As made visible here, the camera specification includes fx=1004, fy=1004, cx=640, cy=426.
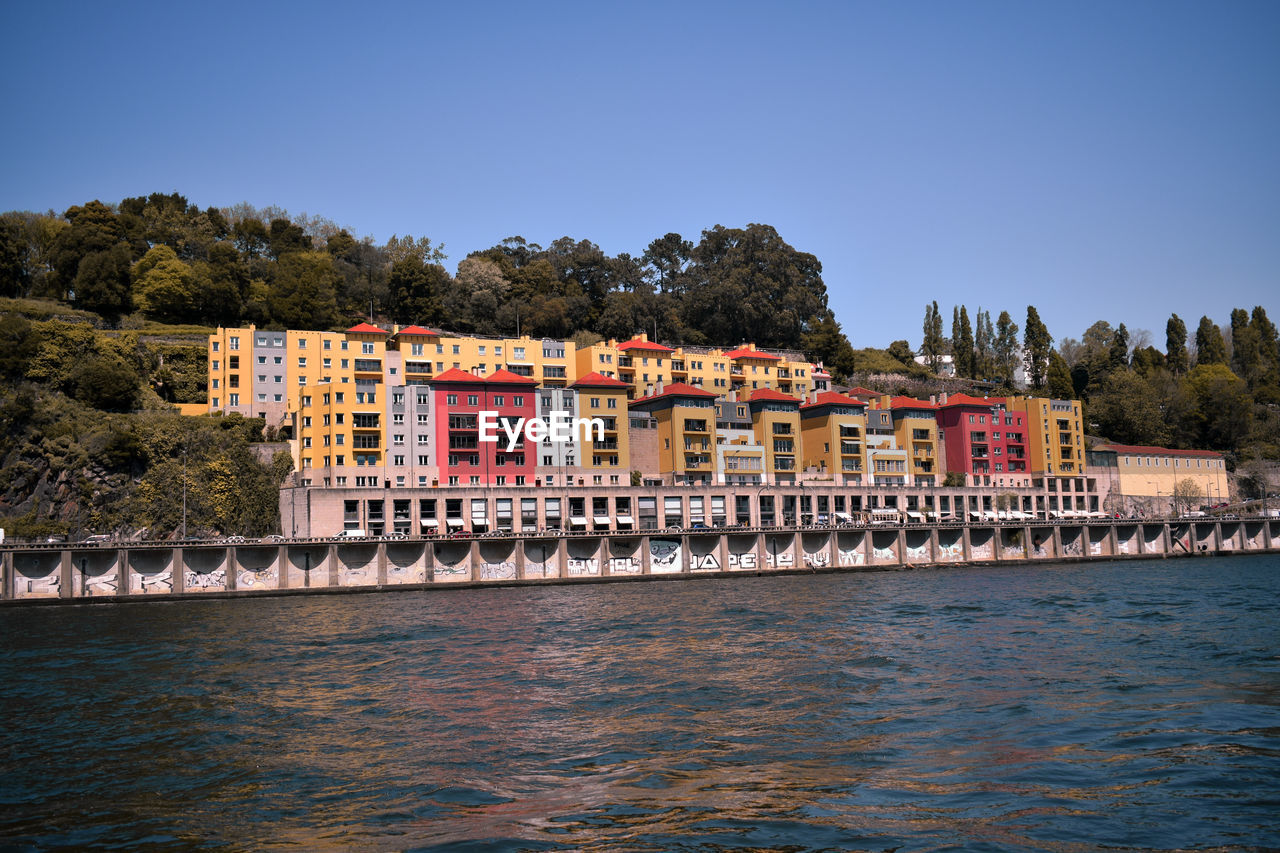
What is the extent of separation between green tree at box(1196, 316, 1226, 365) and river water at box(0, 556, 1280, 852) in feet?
368

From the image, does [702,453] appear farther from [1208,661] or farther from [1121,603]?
[1208,661]

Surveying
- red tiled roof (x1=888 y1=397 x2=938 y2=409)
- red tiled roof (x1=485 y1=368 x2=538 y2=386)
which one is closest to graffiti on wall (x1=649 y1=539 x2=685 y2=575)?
red tiled roof (x1=485 y1=368 x2=538 y2=386)

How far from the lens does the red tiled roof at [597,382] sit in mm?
97250

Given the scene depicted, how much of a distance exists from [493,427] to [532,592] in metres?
31.6

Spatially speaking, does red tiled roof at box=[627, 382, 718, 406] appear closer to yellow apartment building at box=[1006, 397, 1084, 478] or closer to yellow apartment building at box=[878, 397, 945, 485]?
yellow apartment building at box=[878, 397, 945, 485]

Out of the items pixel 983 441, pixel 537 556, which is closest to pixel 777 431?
pixel 983 441

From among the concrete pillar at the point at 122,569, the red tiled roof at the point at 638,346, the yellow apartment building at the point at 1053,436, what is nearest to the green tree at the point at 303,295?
the red tiled roof at the point at 638,346

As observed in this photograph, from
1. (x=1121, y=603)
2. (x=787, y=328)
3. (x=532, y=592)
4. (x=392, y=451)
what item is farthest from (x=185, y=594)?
(x=787, y=328)

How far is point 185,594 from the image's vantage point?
60656 millimetres

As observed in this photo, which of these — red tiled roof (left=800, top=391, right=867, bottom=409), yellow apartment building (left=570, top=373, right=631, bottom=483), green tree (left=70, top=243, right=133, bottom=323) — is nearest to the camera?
yellow apartment building (left=570, top=373, right=631, bottom=483)

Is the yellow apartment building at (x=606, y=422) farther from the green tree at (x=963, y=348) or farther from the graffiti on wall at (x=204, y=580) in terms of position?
the green tree at (x=963, y=348)

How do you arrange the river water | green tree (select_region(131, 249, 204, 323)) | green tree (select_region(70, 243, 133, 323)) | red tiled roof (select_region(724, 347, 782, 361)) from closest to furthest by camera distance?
1. the river water
2. green tree (select_region(70, 243, 133, 323))
3. green tree (select_region(131, 249, 204, 323))
4. red tiled roof (select_region(724, 347, 782, 361))

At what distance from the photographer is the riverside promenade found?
2347 inches

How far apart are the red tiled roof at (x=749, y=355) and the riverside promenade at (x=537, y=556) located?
43502 mm
